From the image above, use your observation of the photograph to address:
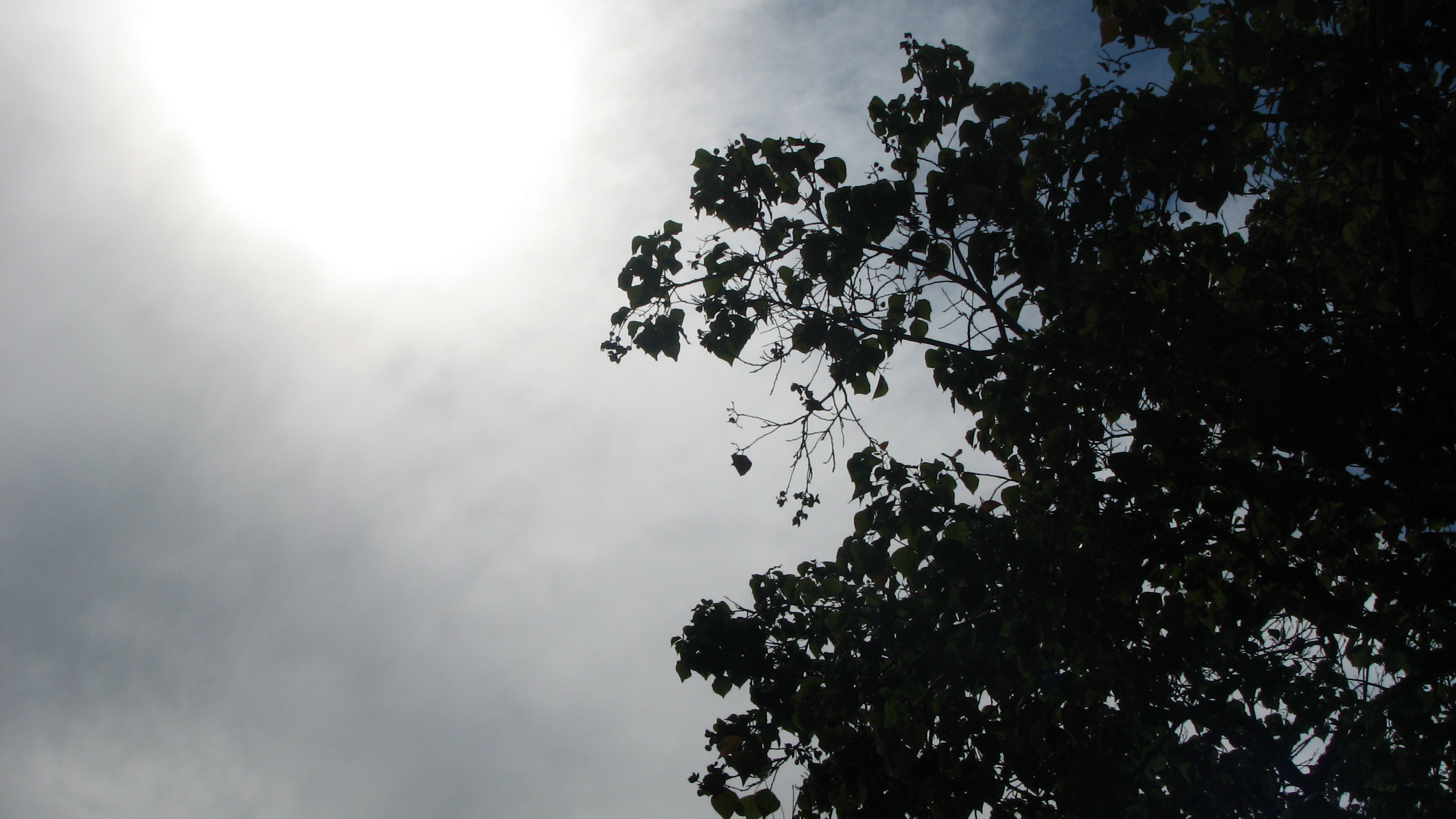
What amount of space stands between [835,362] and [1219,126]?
3.17 metres

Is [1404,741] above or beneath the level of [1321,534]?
beneath

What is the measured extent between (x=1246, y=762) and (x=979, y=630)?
8.69 ft

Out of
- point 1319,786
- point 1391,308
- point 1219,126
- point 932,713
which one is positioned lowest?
point 1319,786

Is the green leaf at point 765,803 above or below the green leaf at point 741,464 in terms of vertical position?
below

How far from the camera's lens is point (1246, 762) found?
6.45m

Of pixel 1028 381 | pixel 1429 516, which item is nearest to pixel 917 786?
pixel 1028 381

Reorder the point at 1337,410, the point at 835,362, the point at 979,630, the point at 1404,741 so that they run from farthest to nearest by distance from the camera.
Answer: the point at 835,362, the point at 1404,741, the point at 979,630, the point at 1337,410

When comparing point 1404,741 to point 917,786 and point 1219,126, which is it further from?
point 1219,126

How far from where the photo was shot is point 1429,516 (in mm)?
4844

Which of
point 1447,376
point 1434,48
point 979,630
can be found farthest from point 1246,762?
point 1434,48

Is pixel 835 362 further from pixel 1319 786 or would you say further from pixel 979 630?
pixel 1319 786

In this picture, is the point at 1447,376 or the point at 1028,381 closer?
the point at 1447,376

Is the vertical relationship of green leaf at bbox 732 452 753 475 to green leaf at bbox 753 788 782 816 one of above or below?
above

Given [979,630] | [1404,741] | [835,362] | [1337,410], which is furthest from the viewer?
[835,362]
